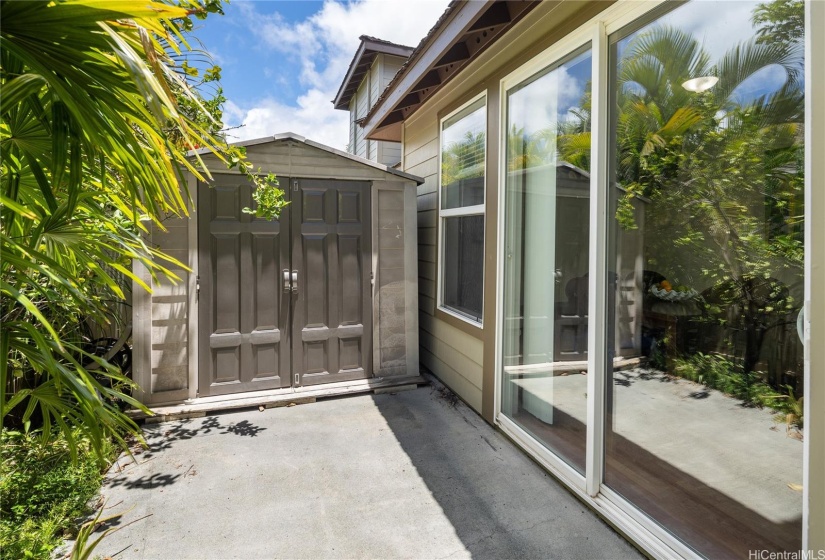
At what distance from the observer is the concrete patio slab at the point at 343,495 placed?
2.09 metres

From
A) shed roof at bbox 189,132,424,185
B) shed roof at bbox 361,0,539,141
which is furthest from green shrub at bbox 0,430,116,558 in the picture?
shed roof at bbox 361,0,539,141

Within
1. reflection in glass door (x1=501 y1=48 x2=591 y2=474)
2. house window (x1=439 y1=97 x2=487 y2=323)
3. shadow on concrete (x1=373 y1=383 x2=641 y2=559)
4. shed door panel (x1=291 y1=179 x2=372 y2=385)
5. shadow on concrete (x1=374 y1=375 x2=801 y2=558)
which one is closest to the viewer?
shadow on concrete (x1=374 y1=375 x2=801 y2=558)

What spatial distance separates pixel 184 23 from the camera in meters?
2.25

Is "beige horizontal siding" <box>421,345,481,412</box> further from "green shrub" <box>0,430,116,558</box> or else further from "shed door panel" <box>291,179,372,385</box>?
"green shrub" <box>0,430,116,558</box>

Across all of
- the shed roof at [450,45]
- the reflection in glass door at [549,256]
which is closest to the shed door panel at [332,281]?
the shed roof at [450,45]

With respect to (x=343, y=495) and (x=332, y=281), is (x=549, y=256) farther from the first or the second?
(x=332, y=281)

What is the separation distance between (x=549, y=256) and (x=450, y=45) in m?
1.57

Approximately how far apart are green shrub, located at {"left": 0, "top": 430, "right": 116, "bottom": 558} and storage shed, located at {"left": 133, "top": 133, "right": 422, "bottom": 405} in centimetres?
112

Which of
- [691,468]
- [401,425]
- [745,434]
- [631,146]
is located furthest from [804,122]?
[401,425]

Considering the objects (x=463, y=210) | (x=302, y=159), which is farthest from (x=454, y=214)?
(x=302, y=159)

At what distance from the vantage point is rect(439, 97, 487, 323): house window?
367 cm

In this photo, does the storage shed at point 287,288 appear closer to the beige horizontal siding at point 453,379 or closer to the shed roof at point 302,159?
the shed roof at point 302,159

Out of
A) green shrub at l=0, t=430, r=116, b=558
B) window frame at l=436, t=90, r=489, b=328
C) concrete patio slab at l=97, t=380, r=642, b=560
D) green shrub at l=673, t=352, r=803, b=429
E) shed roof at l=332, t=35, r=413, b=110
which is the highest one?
shed roof at l=332, t=35, r=413, b=110

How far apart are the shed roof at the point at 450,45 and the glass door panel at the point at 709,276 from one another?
2.93 feet
